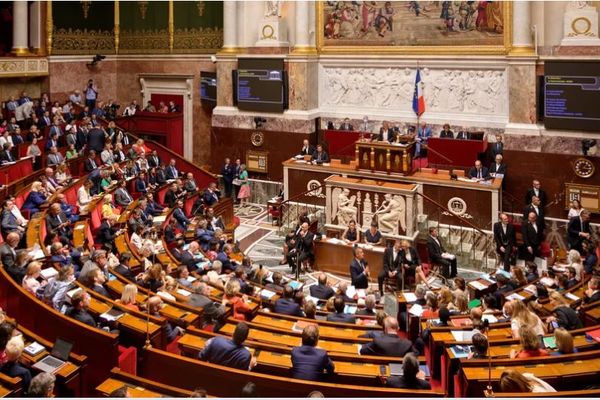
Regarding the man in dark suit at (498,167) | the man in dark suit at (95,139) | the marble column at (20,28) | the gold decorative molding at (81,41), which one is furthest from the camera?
the gold decorative molding at (81,41)

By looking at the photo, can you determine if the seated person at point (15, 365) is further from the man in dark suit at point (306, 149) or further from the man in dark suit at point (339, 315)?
the man in dark suit at point (306, 149)

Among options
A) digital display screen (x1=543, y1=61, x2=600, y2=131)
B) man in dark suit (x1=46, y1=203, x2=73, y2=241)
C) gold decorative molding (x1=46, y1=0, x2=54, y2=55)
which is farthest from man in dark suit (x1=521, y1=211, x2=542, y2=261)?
gold decorative molding (x1=46, y1=0, x2=54, y2=55)

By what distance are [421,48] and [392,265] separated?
Answer: 7.71 m

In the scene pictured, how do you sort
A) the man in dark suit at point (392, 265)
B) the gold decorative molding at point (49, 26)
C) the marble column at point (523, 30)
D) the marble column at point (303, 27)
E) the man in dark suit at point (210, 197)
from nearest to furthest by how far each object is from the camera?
the man in dark suit at point (392, 265), the marble column at point (523, 30), the man in dark suit at point (210, 197), the marble column at point (303, 27), the gold decorative molding at point (49, 26)

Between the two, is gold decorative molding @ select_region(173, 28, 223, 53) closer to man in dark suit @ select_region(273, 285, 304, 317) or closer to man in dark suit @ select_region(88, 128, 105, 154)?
man in dark suit @ select_region(88, 128, 105, 154)

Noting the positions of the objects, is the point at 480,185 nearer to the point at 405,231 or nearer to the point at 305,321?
the point at 405,231

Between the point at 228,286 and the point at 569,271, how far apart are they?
18.5 ft

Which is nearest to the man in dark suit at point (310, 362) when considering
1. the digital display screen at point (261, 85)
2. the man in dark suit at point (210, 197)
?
the man in dark suit at point (210, 197)

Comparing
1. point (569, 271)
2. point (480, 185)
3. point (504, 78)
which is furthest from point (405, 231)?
point (504, 78)

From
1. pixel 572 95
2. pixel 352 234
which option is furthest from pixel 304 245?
pixel 572 95

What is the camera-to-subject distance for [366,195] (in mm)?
13242

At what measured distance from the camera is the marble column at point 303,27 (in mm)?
17469

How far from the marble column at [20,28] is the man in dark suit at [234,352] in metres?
16.5

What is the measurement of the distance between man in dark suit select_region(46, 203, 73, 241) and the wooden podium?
6991 mm
